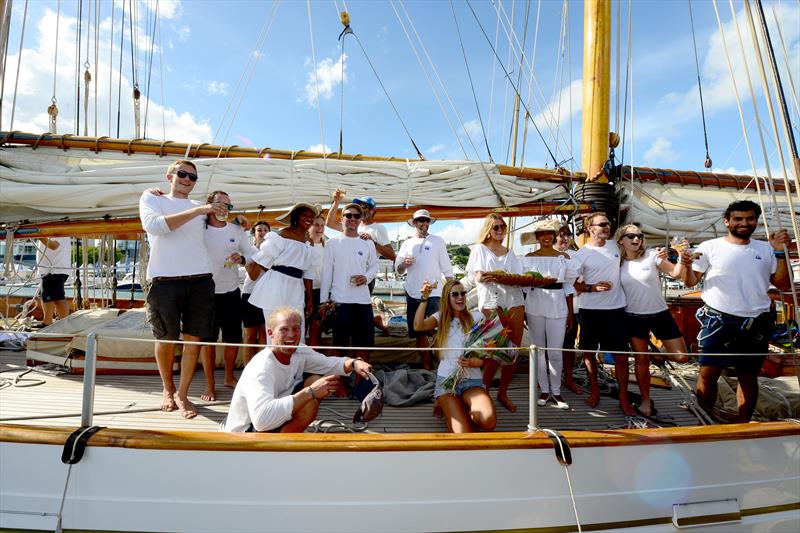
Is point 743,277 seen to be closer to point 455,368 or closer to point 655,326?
point 655,326

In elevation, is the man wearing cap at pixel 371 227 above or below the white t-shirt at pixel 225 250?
above

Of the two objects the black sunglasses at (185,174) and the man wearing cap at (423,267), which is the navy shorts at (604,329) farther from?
the black sunglasses at (185,174)

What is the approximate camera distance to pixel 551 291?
297 cm

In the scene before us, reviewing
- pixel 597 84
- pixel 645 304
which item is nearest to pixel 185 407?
pixel 645 304

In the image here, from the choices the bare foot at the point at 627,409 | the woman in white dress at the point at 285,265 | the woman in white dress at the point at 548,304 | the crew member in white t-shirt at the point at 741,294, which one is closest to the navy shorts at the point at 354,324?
the woman in white dress at the point at 285,265

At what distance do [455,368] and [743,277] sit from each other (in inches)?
73.4

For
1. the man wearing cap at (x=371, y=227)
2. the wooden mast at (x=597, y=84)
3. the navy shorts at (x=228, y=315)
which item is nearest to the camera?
the navy shorts at (x=228, y=315)

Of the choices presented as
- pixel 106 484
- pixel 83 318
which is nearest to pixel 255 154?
pixel 83 318

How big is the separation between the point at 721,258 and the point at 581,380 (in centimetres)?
139

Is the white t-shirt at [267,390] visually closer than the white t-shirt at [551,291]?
Yes

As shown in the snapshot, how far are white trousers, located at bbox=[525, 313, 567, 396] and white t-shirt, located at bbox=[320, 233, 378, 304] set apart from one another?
126 centimetres

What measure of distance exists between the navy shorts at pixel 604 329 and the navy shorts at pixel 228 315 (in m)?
2.59

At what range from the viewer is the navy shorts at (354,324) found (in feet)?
9.66

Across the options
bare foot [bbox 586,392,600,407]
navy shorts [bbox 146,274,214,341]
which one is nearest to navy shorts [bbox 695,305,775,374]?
bare foot [bbox 586,392,600,407]
